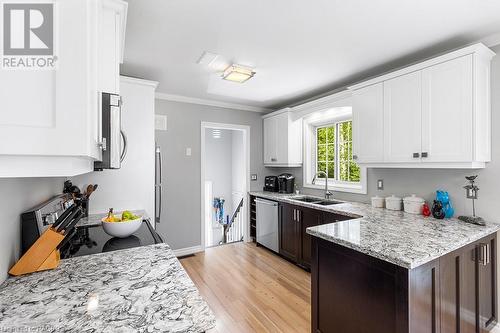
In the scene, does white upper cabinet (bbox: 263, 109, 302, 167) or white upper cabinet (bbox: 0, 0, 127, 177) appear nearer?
white upper cabinet (bbox: 0, 0, 127, 177)

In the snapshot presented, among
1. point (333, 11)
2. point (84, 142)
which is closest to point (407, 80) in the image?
point (333, 11)

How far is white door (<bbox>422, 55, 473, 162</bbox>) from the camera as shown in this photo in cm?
186

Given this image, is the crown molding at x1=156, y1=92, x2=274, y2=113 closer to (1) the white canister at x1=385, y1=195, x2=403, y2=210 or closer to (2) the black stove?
(2) the black stove

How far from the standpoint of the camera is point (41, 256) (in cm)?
108

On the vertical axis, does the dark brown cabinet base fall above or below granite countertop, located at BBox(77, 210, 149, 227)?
below

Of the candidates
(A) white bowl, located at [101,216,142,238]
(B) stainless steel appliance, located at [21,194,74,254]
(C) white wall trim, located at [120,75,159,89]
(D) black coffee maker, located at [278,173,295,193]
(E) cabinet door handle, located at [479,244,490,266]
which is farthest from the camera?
(D) black coffee maker, located at [278,173,295,193]

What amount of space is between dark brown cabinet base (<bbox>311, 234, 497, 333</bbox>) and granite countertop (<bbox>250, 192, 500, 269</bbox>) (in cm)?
7

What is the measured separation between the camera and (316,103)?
338 centimetres

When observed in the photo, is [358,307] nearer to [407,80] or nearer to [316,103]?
[407,80]

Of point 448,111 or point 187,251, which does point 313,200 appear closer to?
point 448,111

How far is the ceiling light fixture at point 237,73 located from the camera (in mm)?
2520

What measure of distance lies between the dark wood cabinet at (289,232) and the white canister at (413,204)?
1287mm

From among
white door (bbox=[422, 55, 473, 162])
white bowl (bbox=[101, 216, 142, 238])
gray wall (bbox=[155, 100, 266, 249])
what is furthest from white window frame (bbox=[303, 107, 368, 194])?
white bowl (bbox=[101, 216, 142, 238])

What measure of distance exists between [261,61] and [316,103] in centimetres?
127
